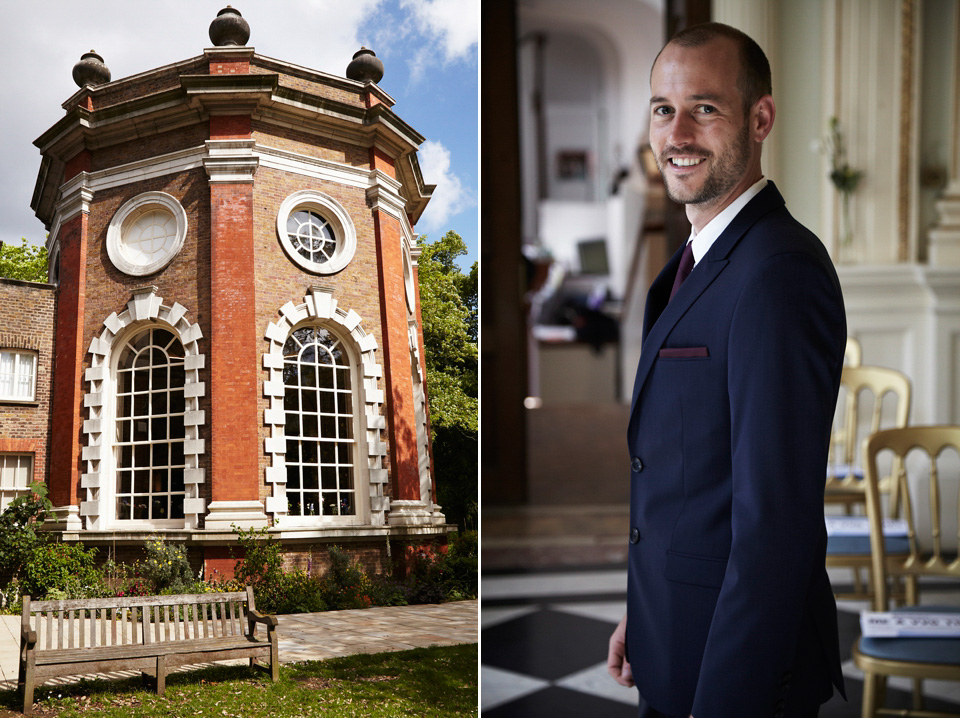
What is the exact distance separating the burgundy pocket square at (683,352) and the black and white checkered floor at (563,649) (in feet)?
4.37

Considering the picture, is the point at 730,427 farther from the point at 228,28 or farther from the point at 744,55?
the point at 228,28

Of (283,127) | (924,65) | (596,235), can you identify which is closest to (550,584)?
(283,127)

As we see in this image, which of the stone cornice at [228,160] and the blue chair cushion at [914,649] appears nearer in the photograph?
the stone cornice at [228,160]

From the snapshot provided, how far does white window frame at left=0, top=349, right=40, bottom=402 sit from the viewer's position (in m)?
1.85

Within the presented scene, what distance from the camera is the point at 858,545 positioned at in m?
3.24

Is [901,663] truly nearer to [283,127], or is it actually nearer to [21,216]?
[283,127]

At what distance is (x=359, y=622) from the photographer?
7.14 feet

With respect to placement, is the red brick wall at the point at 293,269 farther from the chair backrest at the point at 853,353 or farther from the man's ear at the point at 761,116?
the chair backrest at the point at 853,353

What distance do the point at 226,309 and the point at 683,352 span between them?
4.37ft

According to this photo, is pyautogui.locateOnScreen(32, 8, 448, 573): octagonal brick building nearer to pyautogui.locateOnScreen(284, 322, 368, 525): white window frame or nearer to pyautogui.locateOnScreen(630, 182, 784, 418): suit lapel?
pyautogui.locateOnScreen(284, 322, 368, 525): white window frame

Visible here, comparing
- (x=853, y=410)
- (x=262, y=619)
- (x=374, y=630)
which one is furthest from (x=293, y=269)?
(x=853, y=410)

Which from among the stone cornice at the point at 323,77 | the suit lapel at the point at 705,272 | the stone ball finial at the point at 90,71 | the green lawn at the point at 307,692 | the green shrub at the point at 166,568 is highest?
the stone cornice at the point at 323,77

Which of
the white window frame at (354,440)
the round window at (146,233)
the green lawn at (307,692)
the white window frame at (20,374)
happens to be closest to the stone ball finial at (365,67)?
the round window at (146,233)

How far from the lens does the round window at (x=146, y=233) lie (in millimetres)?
2018
